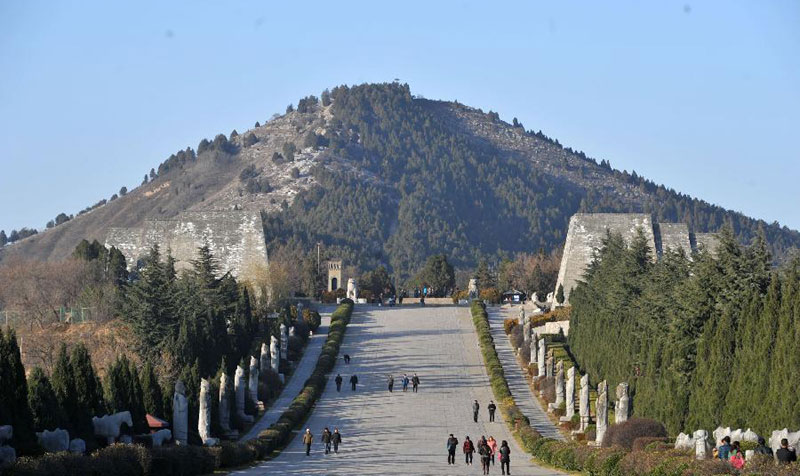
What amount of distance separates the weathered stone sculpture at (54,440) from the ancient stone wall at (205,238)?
5083 centimetres

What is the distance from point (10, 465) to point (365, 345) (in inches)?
1462

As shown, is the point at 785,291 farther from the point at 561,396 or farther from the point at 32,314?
the point at 32,314

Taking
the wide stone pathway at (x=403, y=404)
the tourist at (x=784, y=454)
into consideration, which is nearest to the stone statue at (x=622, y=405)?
the wide stone pathway at (x=403, y=404)

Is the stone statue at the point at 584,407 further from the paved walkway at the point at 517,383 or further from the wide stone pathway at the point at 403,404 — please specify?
the wide stone pathway at the point at 403,404

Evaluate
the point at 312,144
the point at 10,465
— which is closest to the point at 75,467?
the point at 10,465

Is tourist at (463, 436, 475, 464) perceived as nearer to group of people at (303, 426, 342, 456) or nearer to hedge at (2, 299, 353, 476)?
group of people at (303, 426, 342, 456)

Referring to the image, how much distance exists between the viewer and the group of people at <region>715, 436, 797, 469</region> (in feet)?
81.5

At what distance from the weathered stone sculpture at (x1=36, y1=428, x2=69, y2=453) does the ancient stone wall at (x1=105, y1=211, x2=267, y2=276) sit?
5083 cm

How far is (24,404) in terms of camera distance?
98.8 ft

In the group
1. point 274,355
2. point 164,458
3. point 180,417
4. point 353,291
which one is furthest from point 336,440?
point 353,291

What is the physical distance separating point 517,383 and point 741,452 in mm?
26618

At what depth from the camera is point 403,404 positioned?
48.7 meters

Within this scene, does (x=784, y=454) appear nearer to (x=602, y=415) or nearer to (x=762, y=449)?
(x=762, y=449)

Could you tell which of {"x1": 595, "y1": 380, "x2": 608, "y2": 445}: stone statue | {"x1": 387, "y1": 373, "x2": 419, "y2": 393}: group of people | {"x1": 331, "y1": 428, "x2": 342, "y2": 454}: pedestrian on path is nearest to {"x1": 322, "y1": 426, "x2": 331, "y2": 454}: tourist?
{"x1": 331, "y1": 428, "x2": 342, "y2": 454}: pedestrian on path
